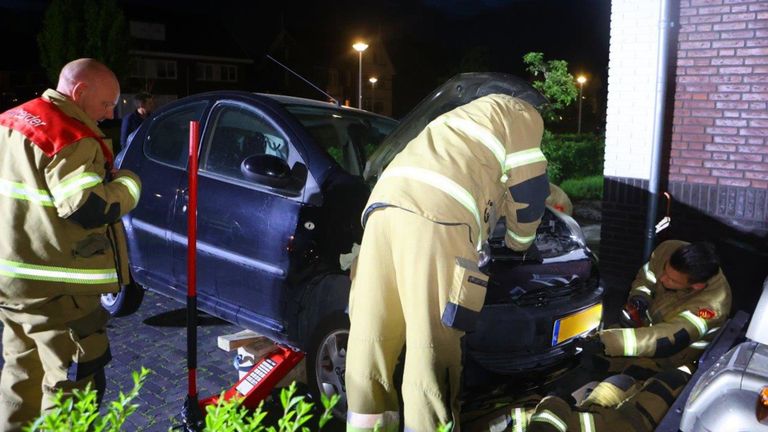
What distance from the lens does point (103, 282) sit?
9.65 feet

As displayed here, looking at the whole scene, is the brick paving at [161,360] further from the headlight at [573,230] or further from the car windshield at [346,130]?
the headlight at [573,230]

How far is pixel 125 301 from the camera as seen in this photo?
198 inches

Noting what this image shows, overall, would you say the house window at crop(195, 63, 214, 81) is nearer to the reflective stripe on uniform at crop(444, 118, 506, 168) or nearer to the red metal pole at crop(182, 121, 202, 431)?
the red metal pole at crop(182, 121, 202, 431)

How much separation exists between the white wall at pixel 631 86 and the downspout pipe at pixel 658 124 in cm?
9

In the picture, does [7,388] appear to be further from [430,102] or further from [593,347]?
[593,347]

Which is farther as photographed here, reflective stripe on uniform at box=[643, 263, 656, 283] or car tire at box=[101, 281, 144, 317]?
car tire at box=[101, 281, 144, 317]

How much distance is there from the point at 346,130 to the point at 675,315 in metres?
2.37

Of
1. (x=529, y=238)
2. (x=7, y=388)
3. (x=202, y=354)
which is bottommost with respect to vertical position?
(x=202, y=354)

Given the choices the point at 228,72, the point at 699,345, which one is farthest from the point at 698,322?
the point at 228,72

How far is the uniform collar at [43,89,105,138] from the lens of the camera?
2812 millimetres

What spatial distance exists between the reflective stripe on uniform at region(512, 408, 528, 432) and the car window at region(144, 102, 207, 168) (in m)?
2.76

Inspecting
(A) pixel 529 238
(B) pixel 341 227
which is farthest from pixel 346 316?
(A) pixel 529 238

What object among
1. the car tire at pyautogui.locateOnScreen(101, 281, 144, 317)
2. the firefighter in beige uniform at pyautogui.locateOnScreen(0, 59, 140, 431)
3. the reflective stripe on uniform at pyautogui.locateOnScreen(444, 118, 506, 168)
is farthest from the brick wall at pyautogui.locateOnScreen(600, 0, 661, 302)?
the firefighter in beige uniform at pyautogui.locateOnScreen(0, 59, 140, 431)

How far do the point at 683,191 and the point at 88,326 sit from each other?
4947mm
